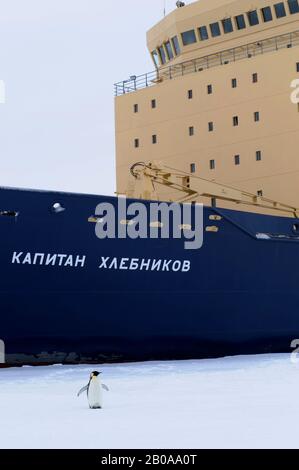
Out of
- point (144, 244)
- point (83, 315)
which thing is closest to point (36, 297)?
point (83, 315)

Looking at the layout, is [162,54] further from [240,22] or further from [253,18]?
[253,18]

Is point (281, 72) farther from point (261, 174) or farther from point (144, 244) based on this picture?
point (144, 244)

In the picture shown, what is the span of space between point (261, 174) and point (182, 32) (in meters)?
5.44

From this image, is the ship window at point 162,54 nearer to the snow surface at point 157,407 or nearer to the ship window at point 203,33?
the ship window at point 203,33

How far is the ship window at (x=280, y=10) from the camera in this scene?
60.6ft

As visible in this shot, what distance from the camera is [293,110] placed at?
1661 cm

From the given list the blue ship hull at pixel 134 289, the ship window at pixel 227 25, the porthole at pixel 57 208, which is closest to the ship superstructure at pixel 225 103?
the ship window at pixel 227 25

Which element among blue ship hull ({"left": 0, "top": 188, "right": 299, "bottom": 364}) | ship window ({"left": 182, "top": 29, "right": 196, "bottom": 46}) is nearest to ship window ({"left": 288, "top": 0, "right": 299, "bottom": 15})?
ship window ({"left": 182, "top": 29, "right": 196, "bottom": 46})

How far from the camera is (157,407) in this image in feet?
27.4

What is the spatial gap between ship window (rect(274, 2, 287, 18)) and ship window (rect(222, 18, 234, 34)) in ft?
4.13

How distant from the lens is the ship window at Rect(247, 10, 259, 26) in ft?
61.8

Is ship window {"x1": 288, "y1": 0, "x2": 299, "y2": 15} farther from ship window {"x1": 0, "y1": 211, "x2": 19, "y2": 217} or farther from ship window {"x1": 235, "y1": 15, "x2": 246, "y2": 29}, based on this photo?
ship window {"x1": 0, "y1": 211, "x2": 19, "y2": 217}

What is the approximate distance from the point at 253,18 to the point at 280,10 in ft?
2.45

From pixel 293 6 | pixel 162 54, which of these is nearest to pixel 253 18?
pixel 293 6
